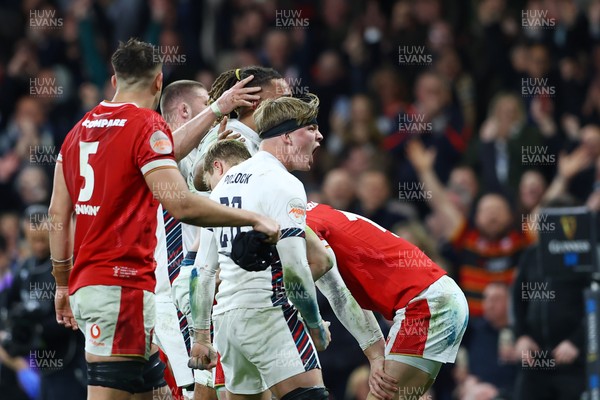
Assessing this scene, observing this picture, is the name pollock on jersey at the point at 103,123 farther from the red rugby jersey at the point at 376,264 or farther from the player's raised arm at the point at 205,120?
the red rugby jersey at the point at 376,264

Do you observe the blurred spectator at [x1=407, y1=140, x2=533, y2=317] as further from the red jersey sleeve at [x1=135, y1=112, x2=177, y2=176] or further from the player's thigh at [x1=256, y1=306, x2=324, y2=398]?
the red jersey sleeve at [x1=135, y1=112, x2=177, y2=176]

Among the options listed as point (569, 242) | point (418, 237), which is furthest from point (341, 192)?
point (569, 242)

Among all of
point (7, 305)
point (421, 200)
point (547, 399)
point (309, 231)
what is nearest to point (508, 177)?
point (421, 200)

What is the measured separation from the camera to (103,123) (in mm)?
6461

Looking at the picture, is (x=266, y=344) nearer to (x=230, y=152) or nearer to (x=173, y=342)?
(x=230, y=152)

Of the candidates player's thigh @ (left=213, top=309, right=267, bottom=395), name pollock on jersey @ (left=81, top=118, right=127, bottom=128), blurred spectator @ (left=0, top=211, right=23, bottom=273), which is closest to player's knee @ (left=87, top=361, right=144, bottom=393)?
player's thigh @ (left=213, top=309, right=267, bottom=395)

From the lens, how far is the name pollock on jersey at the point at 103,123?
6.42m

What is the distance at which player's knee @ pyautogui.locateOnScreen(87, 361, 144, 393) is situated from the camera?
251 inches

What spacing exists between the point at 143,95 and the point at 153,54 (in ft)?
0.73

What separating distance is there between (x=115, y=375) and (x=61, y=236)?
0.83m

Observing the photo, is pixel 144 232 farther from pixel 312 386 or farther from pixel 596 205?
pixel 596 205

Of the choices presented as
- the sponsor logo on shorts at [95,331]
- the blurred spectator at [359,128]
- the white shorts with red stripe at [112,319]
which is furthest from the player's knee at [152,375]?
the blurred spectator at [359,128]

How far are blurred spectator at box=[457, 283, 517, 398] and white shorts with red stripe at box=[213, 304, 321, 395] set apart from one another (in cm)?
451

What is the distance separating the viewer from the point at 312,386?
6.60 meters
